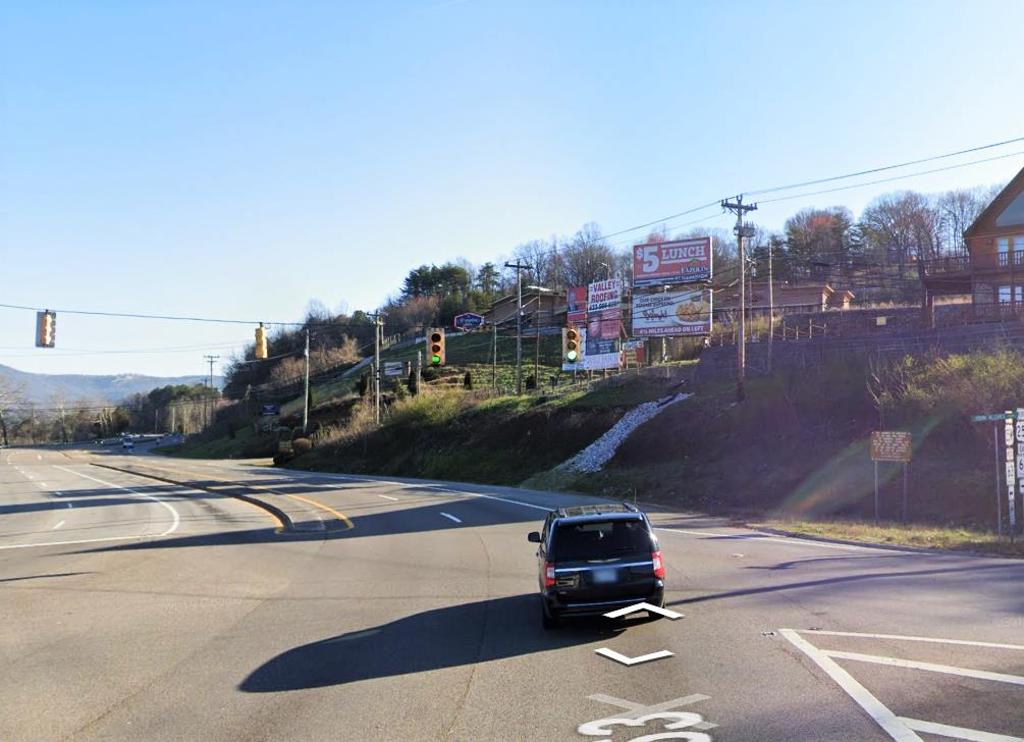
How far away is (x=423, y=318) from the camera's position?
489 ft

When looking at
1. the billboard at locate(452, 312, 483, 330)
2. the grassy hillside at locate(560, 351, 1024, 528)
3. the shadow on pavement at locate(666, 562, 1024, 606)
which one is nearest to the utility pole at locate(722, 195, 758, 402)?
the grassy hillside at locate(560, 351, 1024, 528)

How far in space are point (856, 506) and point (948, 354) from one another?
1100cm

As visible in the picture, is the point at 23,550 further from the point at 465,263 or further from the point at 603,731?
the point at 465,263

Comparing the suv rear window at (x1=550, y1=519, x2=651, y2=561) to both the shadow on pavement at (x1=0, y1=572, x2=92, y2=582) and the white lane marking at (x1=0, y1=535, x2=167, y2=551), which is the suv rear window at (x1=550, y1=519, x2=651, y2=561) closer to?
the shadow on pavement at (x1=0, y1=572, x2=92, y2=582)

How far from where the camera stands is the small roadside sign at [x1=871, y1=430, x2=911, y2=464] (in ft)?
70.2

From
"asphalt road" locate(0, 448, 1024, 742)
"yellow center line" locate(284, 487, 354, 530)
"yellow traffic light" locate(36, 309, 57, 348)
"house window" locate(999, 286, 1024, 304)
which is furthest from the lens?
"house window" locate(999, 286, 1024, 304)

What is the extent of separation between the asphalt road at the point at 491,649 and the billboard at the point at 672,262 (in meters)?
40.4

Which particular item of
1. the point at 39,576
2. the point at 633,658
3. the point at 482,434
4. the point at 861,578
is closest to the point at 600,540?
the point at 633,658

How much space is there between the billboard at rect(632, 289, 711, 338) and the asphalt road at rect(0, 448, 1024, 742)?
37565mm

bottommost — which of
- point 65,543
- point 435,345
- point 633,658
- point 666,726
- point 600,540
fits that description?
point 65,543

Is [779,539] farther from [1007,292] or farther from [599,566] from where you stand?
[1007,292]

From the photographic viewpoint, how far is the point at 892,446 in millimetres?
21438

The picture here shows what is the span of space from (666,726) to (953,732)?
6.62 feet

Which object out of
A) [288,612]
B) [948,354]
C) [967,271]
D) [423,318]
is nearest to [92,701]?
[288,612]
